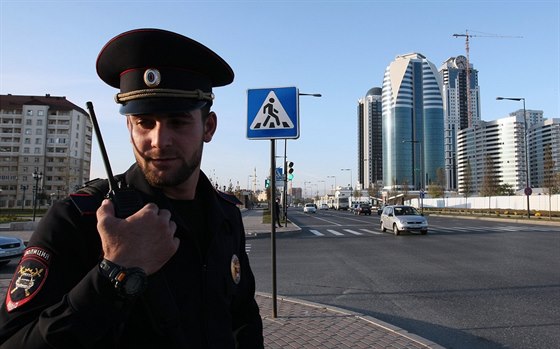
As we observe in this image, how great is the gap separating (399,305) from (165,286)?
595 centimetres

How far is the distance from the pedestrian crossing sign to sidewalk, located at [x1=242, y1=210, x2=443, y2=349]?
8.43ft

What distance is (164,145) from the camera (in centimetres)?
144

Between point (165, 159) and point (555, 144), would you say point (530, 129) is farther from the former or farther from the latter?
point (165, 159)

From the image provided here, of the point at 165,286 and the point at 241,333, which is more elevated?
the point at 165,286

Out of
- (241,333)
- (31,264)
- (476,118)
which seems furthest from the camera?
(476,118)

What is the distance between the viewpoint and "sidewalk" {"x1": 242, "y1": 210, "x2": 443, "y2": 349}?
173 inches

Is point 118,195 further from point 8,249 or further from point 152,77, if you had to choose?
point 8,249

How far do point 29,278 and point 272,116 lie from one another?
4.83 meters

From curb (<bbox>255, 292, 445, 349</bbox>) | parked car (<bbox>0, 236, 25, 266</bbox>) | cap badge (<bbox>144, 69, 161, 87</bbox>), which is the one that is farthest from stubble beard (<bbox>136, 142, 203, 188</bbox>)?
parked car (<bbox>0, 236, 25, 266</bbox>)

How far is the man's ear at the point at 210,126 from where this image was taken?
67.2 inches

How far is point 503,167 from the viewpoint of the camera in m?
81.5

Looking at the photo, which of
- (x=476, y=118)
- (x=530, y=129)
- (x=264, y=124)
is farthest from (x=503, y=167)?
(x=264, y=124)

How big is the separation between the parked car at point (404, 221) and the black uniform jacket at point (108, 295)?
754 inches

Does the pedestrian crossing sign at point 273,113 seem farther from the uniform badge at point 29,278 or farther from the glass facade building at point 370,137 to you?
the glass facade building at point 370,137
